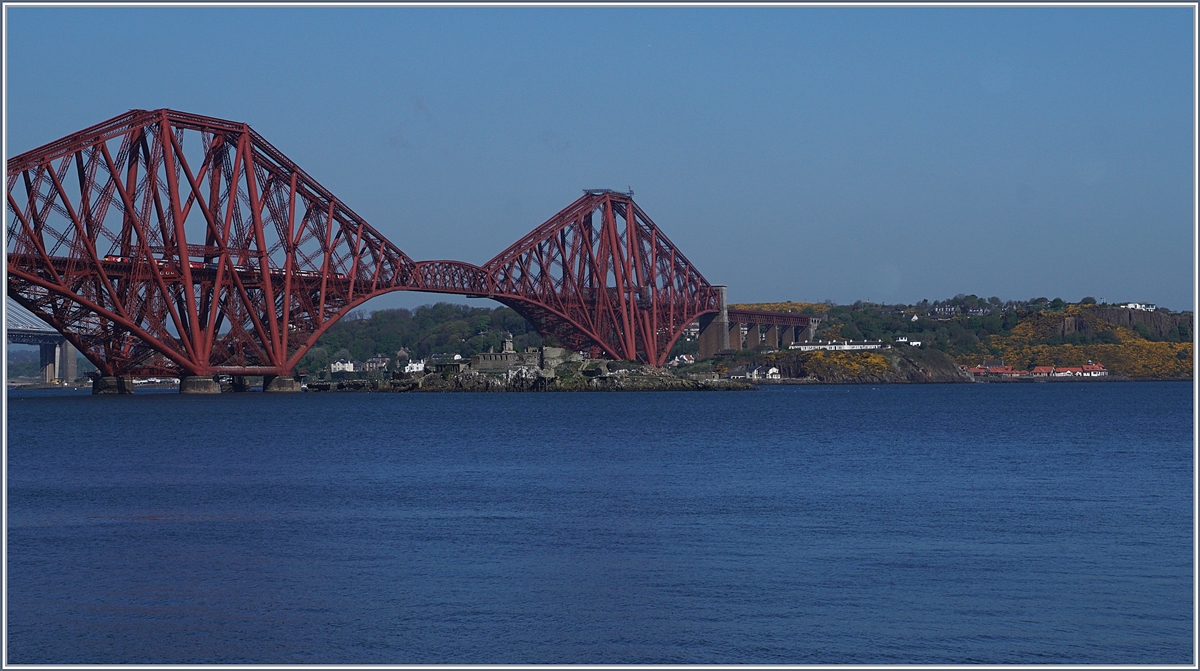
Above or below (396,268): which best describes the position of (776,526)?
below

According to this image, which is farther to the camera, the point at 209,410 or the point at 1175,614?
the point at 209,410

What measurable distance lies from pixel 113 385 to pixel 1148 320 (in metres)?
110

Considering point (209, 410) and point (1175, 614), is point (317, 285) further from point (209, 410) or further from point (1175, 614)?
point (1175, 614)

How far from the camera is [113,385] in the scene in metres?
66.1

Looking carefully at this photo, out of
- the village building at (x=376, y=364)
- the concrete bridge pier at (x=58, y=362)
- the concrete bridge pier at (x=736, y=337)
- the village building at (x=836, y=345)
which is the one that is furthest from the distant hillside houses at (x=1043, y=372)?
the concrete bridge pier at (x=58, y=362)

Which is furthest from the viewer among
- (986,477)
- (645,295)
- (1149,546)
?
(645,295)

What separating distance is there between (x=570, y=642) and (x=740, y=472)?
Result: 1569 centimetres

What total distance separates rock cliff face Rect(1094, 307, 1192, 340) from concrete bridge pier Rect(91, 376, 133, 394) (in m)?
104

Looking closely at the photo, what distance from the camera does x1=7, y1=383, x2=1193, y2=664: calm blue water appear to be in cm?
1245

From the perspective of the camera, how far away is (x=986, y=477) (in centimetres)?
2675

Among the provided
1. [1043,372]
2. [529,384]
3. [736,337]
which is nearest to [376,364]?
[736,337]

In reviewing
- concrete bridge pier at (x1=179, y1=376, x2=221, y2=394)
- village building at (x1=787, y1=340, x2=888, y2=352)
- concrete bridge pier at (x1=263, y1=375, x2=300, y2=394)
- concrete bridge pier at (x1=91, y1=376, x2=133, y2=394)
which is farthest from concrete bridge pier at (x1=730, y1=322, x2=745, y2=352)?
concrete bridge pier at (x1=91, y1=376, x2=133, y2=394)

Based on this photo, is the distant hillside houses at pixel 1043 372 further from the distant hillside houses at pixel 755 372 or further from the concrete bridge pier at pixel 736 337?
the concrete bridge pier at pixel 736 337

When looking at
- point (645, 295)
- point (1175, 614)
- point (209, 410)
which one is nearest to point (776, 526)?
point (1175, 614)
